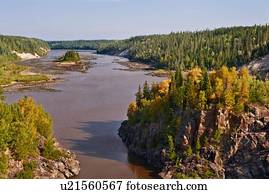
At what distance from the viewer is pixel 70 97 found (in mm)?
57562

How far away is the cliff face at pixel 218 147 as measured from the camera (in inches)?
1075

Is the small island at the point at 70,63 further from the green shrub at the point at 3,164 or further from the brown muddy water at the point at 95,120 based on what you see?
the green shrub at the point at 3,164

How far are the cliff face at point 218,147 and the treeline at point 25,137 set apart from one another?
774 centimetres

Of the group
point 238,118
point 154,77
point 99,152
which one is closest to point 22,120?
point 99,152

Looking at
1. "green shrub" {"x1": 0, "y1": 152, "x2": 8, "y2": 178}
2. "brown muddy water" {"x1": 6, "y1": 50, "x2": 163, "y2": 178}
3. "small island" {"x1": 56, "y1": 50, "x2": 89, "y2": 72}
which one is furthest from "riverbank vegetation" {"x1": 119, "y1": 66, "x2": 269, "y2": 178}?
"small island" {"x1": 56, "y1": 50, "x2": 89, "y2": 72}

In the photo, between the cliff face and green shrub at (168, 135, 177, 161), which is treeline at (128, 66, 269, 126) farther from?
green shrub at (168, 135, 177, 161)

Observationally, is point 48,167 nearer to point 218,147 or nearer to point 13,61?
point 218,147

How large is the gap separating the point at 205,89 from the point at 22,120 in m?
12.9

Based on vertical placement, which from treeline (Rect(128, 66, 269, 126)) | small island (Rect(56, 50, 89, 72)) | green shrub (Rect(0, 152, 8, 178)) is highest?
treeline (Rect(128, 66, 269, 126))

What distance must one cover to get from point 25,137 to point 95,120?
57.0 feet

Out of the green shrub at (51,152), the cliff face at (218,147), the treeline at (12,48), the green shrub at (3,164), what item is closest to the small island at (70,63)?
the treeline at (12,48)

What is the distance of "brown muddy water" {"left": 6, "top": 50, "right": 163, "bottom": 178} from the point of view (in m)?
29.8

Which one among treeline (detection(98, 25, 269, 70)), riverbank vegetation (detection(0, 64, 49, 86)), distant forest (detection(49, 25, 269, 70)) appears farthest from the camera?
distant forest (detection(49, 25, 269, 70))

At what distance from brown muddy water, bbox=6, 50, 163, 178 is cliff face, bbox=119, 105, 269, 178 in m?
2.06
